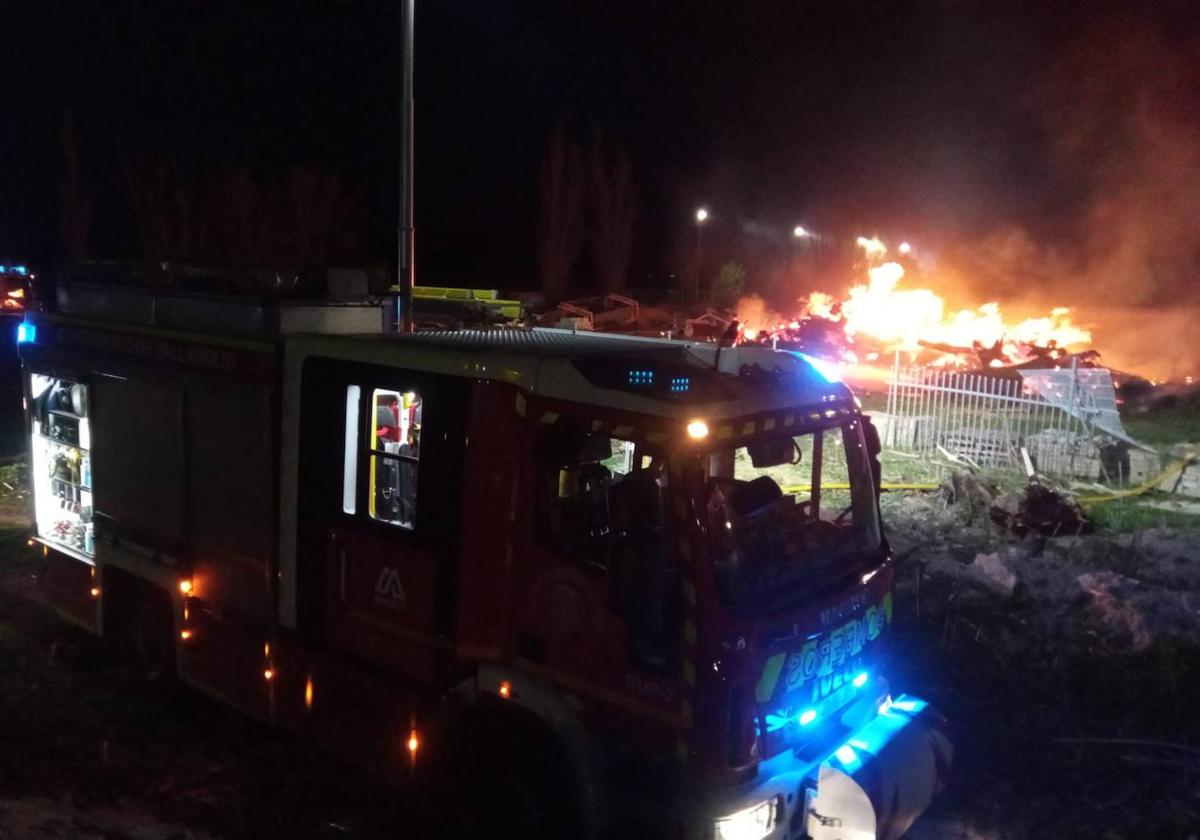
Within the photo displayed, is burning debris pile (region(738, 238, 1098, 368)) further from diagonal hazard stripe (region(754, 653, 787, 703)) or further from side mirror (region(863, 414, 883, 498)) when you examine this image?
diagonal hazard stripe (region(754, 653, 787, 703))

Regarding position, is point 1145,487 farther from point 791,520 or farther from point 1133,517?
point 791,520

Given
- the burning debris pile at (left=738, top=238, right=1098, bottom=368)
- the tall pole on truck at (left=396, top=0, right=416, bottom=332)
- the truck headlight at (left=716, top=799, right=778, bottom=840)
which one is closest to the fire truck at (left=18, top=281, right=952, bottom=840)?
the truck headlight at (left=716, top=799, right=778, bottom=840)

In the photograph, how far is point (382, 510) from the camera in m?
5.06

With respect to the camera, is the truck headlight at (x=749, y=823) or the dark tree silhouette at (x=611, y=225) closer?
the truck headlight at (x=749, y=823)

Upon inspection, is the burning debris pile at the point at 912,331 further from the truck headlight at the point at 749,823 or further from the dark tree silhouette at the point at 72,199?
the dark tree silhouette at the point at 72,199

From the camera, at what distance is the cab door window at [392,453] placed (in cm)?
493

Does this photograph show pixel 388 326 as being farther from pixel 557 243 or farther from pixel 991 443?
pixel 557 243

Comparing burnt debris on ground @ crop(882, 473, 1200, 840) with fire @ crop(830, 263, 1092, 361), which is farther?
fire @ crop(830, 263, 1092, 361)

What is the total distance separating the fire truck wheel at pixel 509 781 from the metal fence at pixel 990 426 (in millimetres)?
10678

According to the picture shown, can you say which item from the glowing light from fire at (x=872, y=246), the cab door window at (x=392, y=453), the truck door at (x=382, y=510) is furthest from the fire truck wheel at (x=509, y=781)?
the glowing light from fire at (x=872, y=246)

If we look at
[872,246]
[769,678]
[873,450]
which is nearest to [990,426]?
[873,450]

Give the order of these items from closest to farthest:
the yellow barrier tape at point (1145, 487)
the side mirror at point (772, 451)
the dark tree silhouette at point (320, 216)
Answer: the side mirror at point (772, 451), the yellow barrier tape at point (1145, 487), the dark tree silhouette at point (320, 216)

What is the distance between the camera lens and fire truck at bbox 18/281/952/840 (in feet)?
13.1

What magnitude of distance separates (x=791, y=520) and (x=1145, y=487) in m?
9.81
